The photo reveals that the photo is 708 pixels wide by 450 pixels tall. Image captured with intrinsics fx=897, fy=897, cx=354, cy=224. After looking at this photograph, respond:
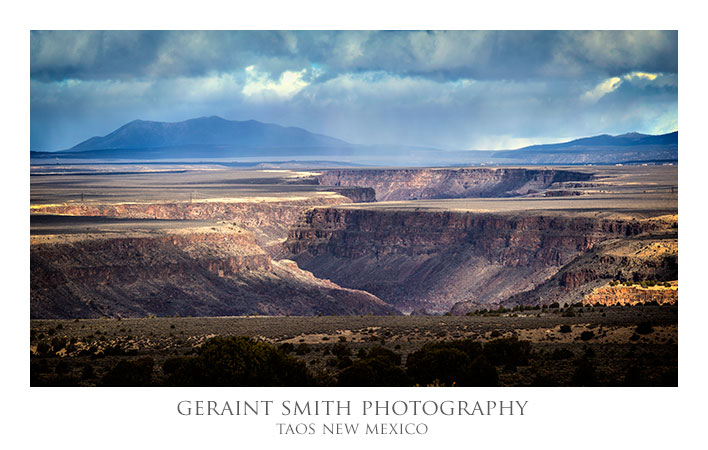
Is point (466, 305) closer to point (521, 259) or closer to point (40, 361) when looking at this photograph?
point (521, 259)

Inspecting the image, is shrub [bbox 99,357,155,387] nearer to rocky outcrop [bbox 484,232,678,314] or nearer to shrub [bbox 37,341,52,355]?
shrub [bbox 37,341,52,355]

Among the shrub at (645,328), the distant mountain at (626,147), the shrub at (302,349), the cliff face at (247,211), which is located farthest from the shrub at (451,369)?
the cliff face at (247,211)

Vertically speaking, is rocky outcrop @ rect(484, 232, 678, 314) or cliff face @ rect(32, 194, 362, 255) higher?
cliff face @ rect(32, 194, 362, 255)

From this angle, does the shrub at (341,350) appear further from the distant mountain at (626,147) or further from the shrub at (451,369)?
the distant mountain at (626,147)

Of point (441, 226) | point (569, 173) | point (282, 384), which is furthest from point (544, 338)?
point (569, 173)

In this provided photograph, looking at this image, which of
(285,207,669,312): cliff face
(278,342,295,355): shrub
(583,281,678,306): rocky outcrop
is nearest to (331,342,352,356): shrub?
(278,342,295,355): shrub

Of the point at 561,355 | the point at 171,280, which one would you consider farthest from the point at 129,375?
the point at 171,280
